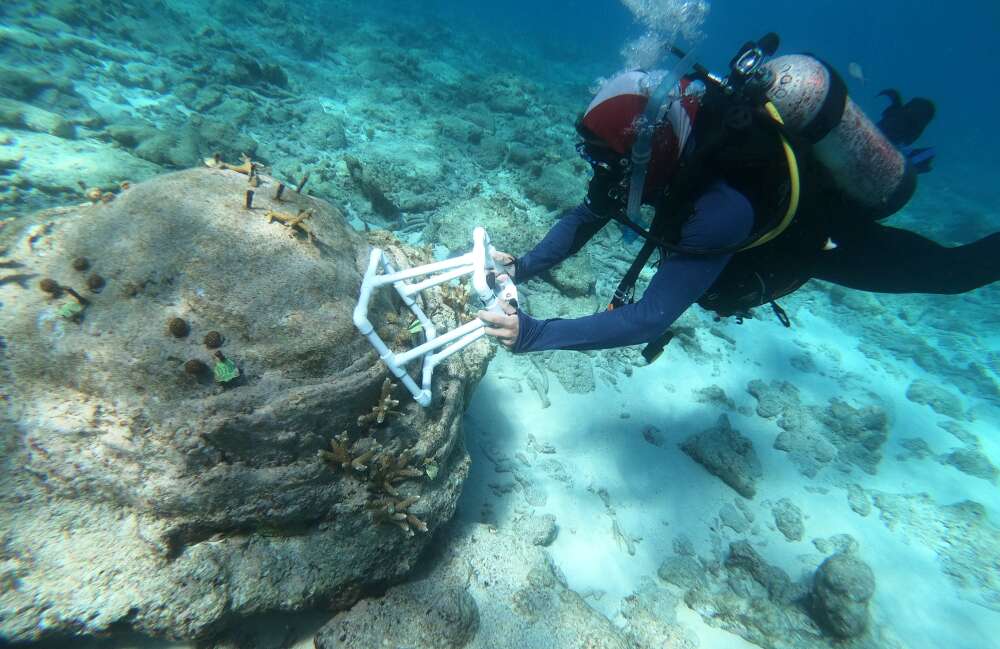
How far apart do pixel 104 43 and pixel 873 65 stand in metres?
93.5

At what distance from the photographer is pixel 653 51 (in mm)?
4828

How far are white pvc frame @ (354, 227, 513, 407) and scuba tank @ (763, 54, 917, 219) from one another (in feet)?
7.71

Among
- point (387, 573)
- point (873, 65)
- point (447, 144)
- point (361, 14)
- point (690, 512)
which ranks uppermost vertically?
point (873, 65)

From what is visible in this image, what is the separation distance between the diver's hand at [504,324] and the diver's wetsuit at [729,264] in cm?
6

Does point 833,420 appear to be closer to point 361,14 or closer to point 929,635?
point 929,635

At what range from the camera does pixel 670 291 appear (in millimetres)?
2764

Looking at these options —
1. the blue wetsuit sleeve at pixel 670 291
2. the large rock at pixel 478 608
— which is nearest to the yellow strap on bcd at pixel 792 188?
the blue wetsuit sleeve at pixel 670 291

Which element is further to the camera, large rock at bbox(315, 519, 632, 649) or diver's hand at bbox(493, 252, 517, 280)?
diver's hand at bbox(493, 252, 517, 280)

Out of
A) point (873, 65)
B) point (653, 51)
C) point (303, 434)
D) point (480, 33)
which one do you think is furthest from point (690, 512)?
point (873, 65)

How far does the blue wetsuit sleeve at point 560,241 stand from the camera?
13.1 ft

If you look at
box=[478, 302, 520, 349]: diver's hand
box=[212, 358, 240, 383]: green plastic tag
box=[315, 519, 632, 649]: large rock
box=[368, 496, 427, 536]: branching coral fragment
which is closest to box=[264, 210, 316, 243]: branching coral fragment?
box=[212, 358, 240, 383]: green plastic tag

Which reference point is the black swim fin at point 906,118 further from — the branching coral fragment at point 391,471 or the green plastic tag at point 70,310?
the green plastic tag at point 70,310

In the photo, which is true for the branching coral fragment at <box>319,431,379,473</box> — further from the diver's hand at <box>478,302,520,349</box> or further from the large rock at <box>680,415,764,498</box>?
the large rock at <box>680,415,764,498</box>

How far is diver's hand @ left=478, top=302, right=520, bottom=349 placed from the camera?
114 inches
